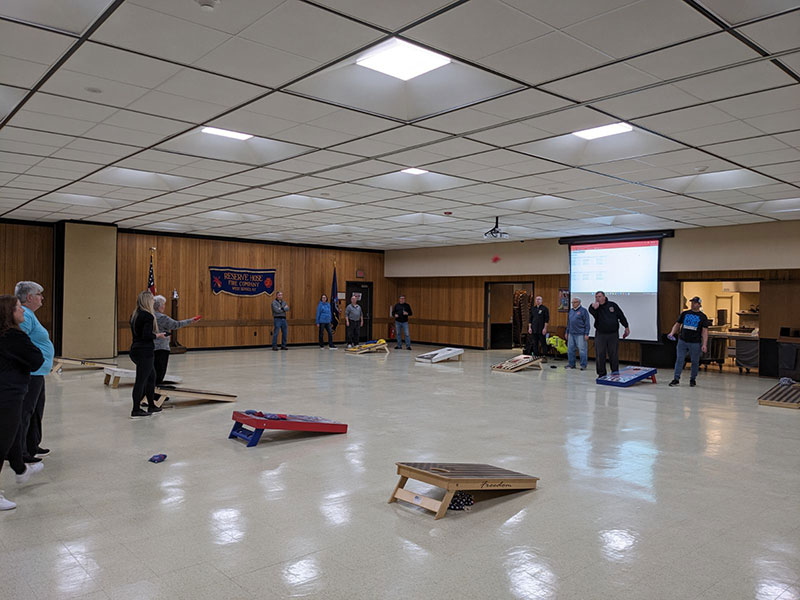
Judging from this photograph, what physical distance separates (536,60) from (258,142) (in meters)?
3.68

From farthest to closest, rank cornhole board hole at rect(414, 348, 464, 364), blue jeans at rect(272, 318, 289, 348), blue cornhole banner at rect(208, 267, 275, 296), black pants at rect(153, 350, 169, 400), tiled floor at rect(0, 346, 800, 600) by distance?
blue jeans at rect(272, 318, 289, 348), blue cornhole banner at rect(208, 267, 275, 296), cornhole board hole at rect(414, 348, 464, 364), black pants at rect(153, 350, 169, 400), tiled floor at rect(0, 346, 800, 600)

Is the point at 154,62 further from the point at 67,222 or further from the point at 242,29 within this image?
the point at 67,222

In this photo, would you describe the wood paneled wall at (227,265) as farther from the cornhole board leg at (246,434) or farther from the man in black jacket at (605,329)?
the cornhole board leg at (246,434)

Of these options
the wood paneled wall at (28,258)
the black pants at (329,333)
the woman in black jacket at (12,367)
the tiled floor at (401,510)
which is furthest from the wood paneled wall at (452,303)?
the woman in black jacket at (12,367)

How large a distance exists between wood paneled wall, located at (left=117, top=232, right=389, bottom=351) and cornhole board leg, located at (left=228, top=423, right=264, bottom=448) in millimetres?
9767


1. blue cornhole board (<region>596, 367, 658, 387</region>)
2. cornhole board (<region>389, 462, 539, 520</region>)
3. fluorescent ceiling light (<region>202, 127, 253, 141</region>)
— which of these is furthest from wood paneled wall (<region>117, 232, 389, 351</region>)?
cornhole board (<region>389, 462, 539, 520</region>)

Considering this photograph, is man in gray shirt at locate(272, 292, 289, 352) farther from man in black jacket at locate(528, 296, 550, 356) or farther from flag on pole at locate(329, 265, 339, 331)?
man in black jacket at locate(528, 296, 550, 356)

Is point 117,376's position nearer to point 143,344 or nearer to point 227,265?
point 143,344

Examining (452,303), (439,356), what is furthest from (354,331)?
(439,356)

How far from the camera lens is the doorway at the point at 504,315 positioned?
17.4m

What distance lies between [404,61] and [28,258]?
471 inches

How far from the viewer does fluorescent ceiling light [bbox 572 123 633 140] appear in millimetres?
5559

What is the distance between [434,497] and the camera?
169 inches

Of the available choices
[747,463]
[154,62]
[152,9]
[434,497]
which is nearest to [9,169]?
[154,62]
